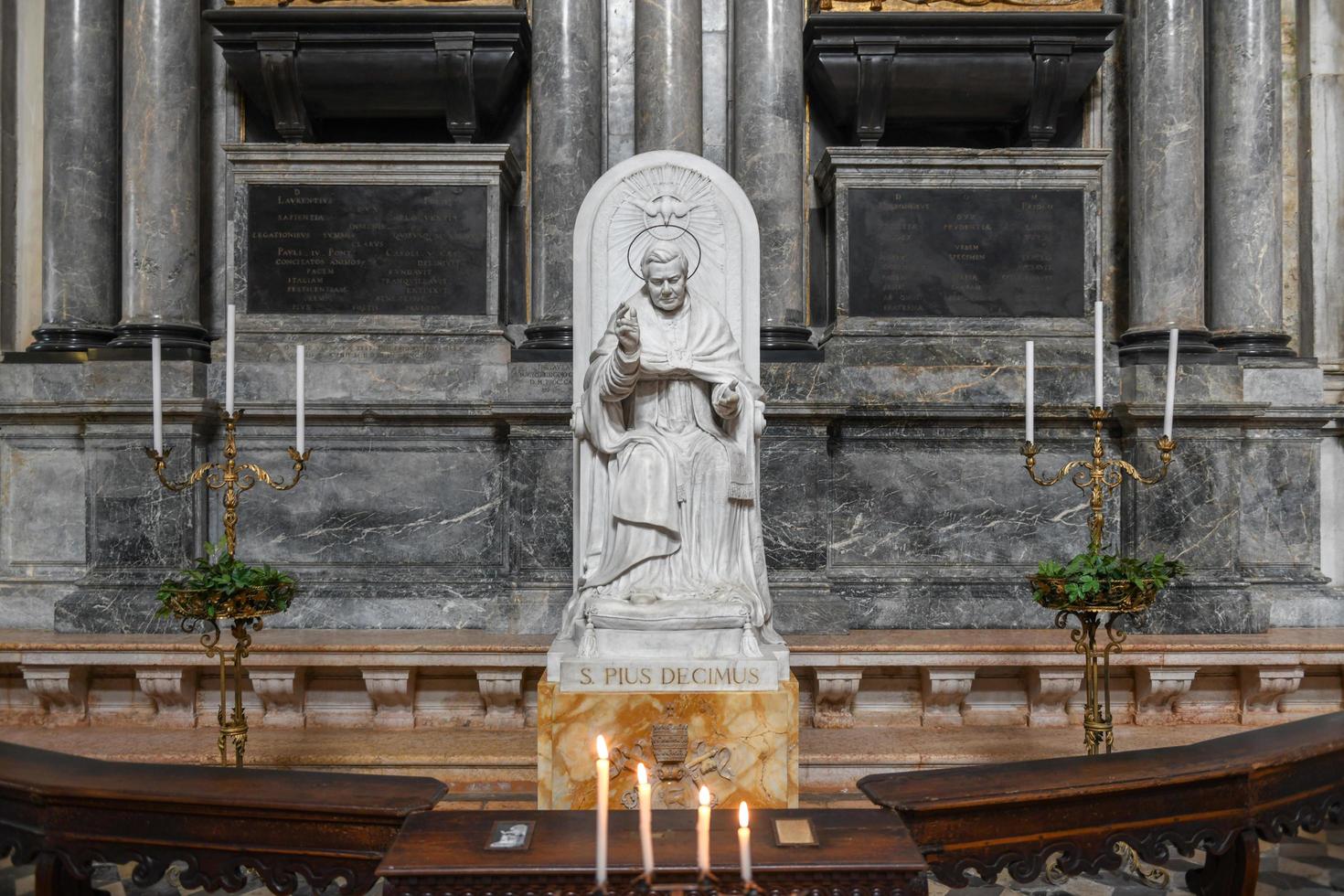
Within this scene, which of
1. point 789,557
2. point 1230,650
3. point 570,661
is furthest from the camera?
point 789,557

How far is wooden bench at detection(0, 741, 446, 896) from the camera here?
10.6ft

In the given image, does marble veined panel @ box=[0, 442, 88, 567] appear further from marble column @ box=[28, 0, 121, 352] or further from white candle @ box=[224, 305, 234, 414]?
white candle @ box=[224, 305, 234, 414]

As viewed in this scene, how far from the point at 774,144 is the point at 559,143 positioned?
139cm

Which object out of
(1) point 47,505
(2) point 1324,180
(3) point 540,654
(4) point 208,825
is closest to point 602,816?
(4) point 208,825

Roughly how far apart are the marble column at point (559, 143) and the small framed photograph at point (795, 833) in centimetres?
444

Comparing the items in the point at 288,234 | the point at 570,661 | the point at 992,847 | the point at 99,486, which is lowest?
the point at 992,847

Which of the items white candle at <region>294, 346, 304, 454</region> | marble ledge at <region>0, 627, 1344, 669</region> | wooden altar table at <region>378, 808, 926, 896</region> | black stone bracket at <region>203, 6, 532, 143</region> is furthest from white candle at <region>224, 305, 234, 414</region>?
black stone bracket at <region>203, 6, 532, 143</region>

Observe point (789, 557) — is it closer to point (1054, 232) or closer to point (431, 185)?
point (1054, 232)

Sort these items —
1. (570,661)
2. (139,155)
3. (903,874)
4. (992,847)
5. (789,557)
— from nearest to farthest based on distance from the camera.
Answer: (903,874) < (992,847) < (570,661) < (789,557) < (139,155)

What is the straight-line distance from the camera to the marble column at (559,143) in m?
6.95

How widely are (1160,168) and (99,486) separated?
22.8 feet

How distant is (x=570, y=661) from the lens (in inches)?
167

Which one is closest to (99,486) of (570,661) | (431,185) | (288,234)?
(288,234)

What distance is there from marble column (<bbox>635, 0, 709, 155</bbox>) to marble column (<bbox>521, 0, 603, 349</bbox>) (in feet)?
1.20
